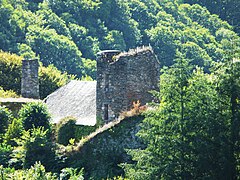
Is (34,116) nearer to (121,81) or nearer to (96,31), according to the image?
(121,81)

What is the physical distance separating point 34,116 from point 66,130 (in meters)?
1.66

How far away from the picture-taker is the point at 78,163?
108ft

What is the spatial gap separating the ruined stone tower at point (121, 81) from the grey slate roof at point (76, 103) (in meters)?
1.24

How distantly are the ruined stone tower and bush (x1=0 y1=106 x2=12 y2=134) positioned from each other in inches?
182

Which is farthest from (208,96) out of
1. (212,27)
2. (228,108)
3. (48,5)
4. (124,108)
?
(212,27)

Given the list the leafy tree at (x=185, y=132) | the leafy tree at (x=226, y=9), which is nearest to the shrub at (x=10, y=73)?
the leafy tree at (x=185, y=132)

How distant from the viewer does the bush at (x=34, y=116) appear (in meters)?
37.1

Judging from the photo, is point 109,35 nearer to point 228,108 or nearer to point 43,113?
point 43,113

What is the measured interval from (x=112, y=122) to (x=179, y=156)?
26.8ft

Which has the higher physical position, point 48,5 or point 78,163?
point 48,5

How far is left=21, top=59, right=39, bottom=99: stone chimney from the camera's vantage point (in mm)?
46656

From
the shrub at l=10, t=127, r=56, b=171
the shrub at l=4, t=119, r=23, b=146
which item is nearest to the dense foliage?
the shrub at l=4, t=119, r=23, b=146

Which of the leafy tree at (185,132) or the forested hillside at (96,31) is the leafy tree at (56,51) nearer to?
the forested hillside at (96,31)

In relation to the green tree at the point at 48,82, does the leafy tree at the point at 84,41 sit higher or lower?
higher
